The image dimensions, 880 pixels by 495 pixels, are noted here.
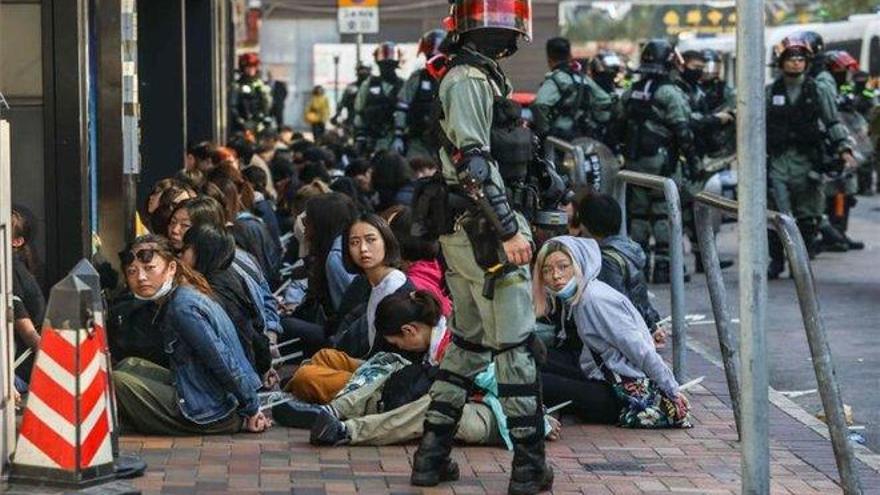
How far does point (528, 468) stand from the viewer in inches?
332

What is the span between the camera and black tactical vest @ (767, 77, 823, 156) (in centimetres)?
1842

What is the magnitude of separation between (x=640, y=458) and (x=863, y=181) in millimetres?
21546

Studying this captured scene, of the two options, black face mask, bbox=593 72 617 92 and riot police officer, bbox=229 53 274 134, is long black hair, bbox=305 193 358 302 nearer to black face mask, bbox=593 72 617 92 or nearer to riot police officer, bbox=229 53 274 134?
black face mask, bbox=593 72 617 92

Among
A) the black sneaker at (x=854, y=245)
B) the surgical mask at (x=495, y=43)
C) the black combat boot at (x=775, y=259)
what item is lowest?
the black sneaker at (x=854, y=245)

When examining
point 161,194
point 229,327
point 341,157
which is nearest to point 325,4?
point 341,157

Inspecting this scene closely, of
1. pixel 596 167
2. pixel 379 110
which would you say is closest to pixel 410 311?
pixel 596 167

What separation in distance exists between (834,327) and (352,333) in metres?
5.06

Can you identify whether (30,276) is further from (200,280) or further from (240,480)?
(240,480)

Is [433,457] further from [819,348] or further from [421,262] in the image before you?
[421,262]

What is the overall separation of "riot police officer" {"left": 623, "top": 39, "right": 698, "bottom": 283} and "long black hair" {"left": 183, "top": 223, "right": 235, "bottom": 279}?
25.4 feet

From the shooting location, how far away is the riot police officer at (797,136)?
18.3 m

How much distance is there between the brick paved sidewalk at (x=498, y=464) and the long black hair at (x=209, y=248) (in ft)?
3.07

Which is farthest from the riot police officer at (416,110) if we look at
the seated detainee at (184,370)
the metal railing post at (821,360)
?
the metal railing post at (821,360)

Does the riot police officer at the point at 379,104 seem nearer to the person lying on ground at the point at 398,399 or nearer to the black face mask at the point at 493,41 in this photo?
the person lying on ground at the point at 398,399
